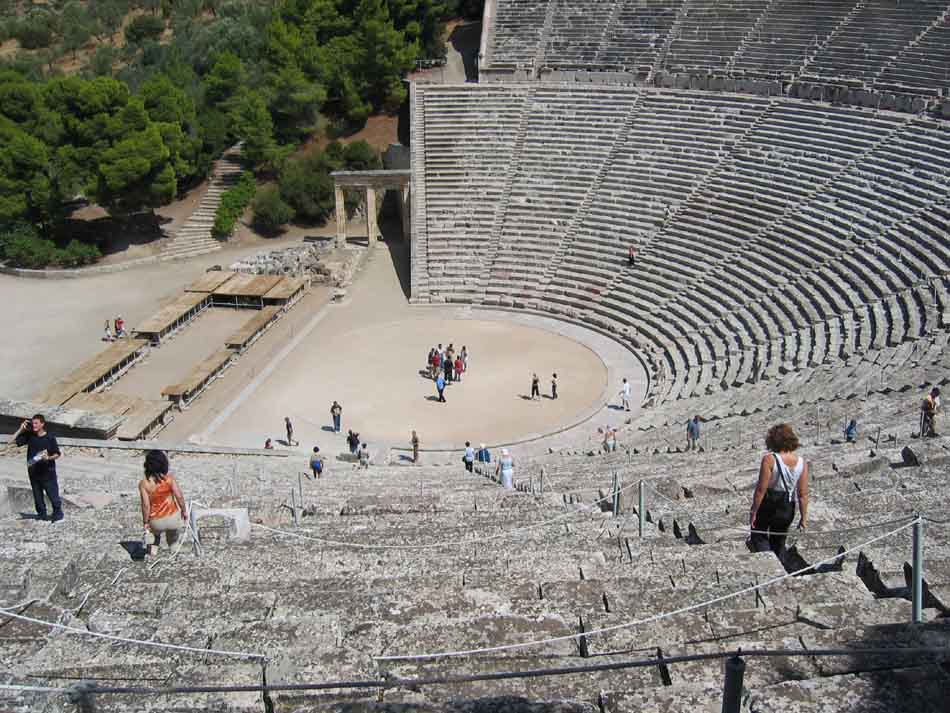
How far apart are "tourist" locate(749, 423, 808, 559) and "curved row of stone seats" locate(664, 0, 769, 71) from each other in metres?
30.7

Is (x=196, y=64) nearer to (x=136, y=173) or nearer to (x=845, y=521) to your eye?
(x=136, y=173)

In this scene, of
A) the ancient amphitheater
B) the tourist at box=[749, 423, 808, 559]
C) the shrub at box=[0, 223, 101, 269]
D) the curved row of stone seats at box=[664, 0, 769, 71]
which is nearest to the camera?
the ancient amphitheater

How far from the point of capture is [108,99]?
36.0 metres

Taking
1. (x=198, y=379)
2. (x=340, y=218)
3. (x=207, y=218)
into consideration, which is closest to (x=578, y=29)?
(x=340, y=218)

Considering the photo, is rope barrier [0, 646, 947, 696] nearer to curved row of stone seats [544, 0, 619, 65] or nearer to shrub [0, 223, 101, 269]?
shrub [0, 223, 101, 269]

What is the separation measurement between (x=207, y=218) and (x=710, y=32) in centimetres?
2003

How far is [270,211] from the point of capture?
37.6 m

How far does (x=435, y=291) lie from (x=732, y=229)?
8821 millimetres

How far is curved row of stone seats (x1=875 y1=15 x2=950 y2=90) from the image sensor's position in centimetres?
3070

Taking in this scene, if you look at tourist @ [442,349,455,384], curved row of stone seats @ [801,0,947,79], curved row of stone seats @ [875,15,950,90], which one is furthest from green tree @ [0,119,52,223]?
curved row of stone seats @ [875,15,950,90]

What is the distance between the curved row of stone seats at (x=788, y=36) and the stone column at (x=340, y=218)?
47.2 feet

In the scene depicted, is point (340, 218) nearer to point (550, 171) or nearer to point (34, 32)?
point (550, 171)

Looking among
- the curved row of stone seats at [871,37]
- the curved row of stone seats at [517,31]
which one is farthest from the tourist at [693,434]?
the curved row of stone seats at [517,31]

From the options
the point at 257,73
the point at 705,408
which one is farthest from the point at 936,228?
the point at 257,73
